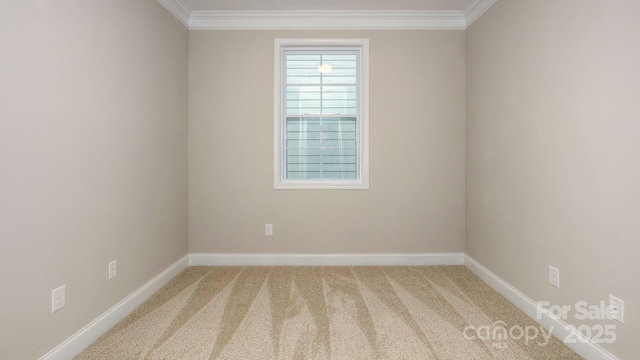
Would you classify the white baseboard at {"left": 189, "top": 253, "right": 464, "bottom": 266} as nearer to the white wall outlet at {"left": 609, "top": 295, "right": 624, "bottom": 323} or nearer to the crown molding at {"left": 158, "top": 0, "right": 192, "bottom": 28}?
the white wall outlet at {"left": 609, "top": 295, "right": 624, "bottom": 323}

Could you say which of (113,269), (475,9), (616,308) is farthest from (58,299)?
(475,9)

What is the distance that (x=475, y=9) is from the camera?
3219mm

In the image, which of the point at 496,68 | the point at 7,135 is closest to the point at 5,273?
the point at 7,135

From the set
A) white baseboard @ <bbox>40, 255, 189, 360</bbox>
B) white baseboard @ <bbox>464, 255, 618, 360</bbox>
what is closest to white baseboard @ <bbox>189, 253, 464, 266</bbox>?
white baseboard @ <bbox>464, 255, 618, 360</bbox>

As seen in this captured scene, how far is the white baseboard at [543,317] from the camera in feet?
6.00

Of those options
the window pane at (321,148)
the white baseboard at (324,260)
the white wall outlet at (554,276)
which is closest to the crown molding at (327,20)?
the window pane at (321,148)

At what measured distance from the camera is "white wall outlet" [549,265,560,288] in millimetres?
2119

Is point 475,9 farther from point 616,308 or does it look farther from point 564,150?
point 616,308

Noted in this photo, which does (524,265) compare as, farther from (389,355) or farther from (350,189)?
(350,189)

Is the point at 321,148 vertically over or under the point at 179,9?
under

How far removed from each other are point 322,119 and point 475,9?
6.21 feet

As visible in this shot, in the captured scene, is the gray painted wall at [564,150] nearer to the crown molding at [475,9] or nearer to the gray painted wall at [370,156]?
the crown molding at [475,9]

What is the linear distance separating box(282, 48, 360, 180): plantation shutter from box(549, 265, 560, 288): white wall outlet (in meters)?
1.98

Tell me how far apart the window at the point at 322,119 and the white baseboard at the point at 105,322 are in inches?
58.1
